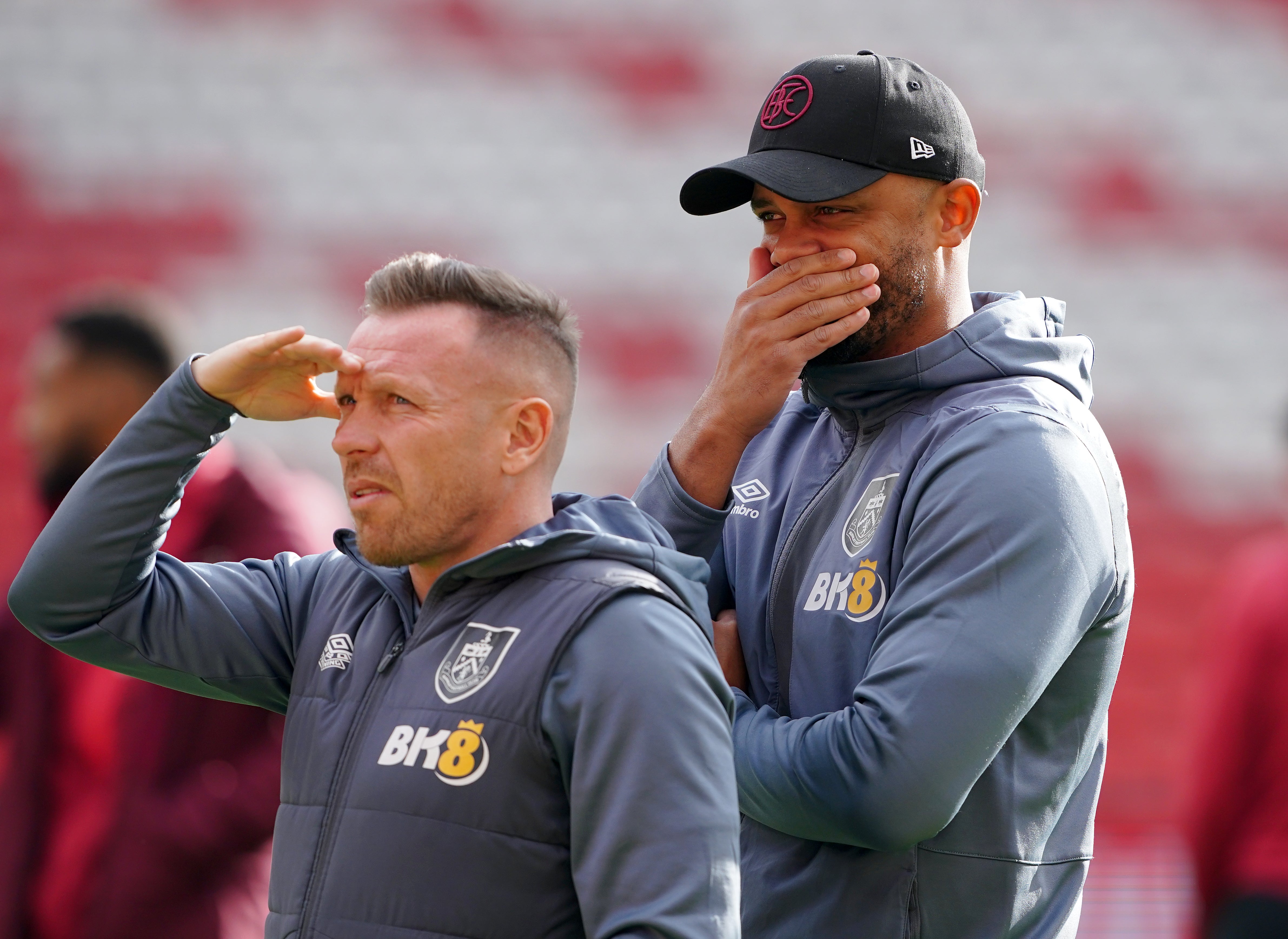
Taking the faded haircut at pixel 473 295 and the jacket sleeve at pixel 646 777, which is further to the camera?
the faded haircut at pixel 473 295

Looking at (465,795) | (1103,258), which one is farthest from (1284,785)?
(1103,258)

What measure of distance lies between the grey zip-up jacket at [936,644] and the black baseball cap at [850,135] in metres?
0.22

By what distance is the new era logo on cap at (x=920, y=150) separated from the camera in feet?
5.74

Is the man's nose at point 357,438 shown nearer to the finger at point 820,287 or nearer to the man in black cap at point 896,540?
the man in black cap at point 896,540

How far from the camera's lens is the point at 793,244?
5.83 ft

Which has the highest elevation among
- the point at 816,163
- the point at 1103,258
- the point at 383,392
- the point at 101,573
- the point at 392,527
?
the point at 1103,258

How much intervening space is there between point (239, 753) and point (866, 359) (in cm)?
148

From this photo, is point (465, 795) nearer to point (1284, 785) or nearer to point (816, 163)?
point (816, 163)

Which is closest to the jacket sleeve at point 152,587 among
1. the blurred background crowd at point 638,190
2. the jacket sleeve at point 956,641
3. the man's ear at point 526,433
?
the man's ear at point 526,433

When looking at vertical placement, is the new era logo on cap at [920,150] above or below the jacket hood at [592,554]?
above

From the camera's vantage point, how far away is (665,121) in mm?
6223

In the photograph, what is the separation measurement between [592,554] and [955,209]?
68 centimetres

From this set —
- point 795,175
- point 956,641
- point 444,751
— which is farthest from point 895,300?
point 444,751

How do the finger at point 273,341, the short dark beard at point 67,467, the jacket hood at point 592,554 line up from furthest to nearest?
the short dark beard at point 67,467, the finger at point 273,341, the jacket hood at point 592,554
